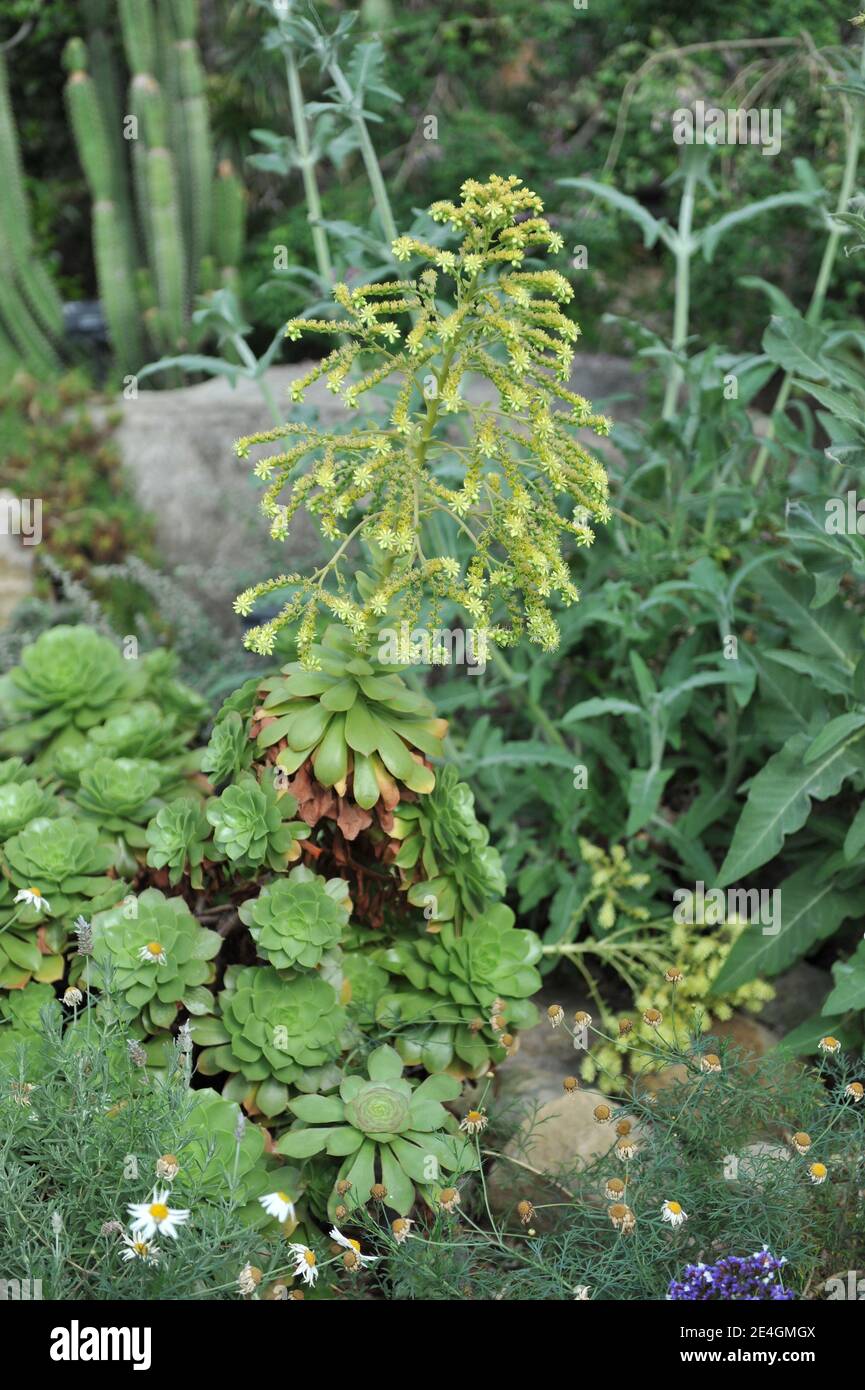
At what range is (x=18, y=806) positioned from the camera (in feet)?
8.18

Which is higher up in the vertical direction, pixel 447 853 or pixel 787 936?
pixel 447 853

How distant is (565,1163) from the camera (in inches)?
92.4

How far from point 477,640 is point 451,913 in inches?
26.7

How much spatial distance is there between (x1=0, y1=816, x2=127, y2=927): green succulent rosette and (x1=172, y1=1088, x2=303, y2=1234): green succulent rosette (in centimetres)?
53

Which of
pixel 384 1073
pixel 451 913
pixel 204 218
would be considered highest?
pixel 204 218

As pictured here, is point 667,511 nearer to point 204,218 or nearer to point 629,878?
point 629,878

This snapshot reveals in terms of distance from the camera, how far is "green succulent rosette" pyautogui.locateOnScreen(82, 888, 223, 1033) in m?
2.24

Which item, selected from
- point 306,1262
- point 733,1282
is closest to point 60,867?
point 306,1262

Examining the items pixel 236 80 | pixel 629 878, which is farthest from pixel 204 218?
pixel 629 878

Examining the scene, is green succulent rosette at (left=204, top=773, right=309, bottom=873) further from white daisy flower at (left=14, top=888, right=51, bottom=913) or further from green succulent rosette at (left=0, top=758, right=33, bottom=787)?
green succulent rosette at (left=0, top=758, right=33, bottom=787)

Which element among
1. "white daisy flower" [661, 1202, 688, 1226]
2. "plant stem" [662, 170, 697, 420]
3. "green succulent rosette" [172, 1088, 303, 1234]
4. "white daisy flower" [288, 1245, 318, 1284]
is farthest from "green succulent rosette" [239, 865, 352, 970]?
"plant stem" [662, 170, 697, 420]

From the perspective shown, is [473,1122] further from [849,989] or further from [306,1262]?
[849,989]

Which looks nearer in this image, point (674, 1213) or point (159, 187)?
point (674, 1213)

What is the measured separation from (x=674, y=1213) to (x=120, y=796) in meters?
1.35
